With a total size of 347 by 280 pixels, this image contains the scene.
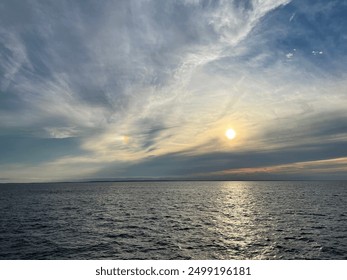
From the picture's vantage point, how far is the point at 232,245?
3400cm

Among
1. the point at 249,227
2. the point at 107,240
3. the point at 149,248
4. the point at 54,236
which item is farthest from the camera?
the point at 249,227

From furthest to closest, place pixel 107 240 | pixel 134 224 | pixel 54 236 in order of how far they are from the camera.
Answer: pixel 134 224
pixel 54 236
pixel 107 240

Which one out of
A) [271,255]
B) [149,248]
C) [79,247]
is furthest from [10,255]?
[271,255]

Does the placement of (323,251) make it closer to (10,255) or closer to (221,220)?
(221,220)

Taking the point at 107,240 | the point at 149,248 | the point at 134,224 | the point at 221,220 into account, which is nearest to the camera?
the point at 149,248

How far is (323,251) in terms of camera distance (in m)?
31.1

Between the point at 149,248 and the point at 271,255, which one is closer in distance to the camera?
the point at 271,255

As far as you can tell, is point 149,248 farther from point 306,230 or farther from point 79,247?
point 306,230

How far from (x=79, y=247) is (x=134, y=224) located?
17.2 m
